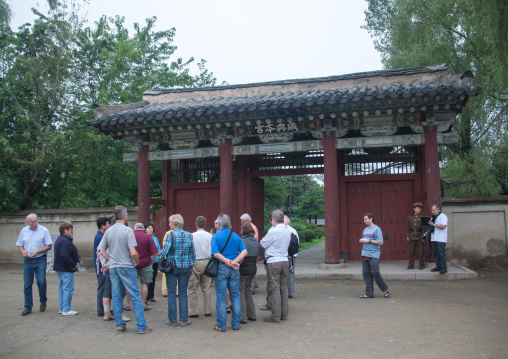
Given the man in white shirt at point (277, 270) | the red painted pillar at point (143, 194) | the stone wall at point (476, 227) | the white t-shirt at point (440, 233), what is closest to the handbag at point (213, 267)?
the man in white shirt at point (277, 270)

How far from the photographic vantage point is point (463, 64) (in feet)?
49.9

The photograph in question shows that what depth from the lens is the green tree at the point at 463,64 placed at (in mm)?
13844

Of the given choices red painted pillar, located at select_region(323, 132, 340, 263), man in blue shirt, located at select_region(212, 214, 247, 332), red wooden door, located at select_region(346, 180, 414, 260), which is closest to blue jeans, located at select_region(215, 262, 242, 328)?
man in blue shirt, located at select_region(212, 214, 247, 332)

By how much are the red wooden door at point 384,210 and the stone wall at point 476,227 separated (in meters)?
1.13

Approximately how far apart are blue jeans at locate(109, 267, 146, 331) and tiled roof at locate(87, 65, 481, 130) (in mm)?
5514

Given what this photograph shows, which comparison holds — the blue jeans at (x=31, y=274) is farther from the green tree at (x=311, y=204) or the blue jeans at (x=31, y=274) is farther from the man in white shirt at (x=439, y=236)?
the green tree at (x=311, y=204)

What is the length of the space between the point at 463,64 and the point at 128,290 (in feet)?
47.2

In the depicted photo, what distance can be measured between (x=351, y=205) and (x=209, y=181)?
4475 millimetres

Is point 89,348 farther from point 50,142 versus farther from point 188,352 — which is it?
point 50,142

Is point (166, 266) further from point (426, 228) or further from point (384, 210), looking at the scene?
point (384, 210)

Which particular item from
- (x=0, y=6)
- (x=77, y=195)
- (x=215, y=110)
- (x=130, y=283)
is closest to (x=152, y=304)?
(x=130, y=283)

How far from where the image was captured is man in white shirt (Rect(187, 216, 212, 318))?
6645 mm

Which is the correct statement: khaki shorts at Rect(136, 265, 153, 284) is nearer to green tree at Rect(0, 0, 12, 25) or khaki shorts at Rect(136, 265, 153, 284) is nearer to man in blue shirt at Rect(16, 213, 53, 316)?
man in blue shirt at Rect(16, 213, 53, 316)

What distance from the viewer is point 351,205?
466 inches
